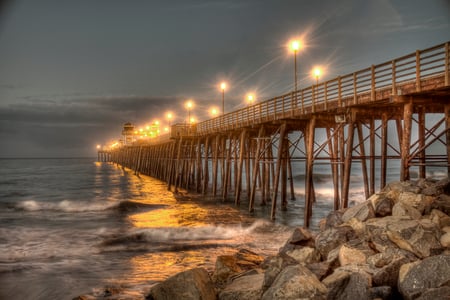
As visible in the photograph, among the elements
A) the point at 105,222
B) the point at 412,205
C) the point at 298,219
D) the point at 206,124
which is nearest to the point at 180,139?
the point at 206,124

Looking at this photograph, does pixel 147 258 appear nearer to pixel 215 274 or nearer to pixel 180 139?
pixel 215 274

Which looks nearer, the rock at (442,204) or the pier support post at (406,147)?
the rock at (442,204)

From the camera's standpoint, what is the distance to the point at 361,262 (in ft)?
19.9

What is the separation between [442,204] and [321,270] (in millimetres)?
3304

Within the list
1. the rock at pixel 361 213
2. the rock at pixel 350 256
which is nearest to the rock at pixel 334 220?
the rock at pixel 361 213

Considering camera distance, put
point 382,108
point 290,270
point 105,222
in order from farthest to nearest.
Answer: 1. point 105,222
2. point 382,108
3. point 290,270

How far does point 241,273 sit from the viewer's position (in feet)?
23.0

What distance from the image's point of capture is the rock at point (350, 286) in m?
4.94

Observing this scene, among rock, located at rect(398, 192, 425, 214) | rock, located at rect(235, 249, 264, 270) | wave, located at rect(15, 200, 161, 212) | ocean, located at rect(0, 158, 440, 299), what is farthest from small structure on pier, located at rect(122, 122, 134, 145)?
rock, located at rect(398, 192, 425, 214)

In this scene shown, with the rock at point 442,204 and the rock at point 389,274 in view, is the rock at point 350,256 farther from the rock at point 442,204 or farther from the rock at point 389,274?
the rock at point 442,204

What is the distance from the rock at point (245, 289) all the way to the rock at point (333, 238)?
5.17 feet

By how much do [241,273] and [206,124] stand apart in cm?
2164

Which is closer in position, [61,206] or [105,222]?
[105,222]

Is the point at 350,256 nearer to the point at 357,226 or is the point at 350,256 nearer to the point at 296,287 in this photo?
the point at 357,226
